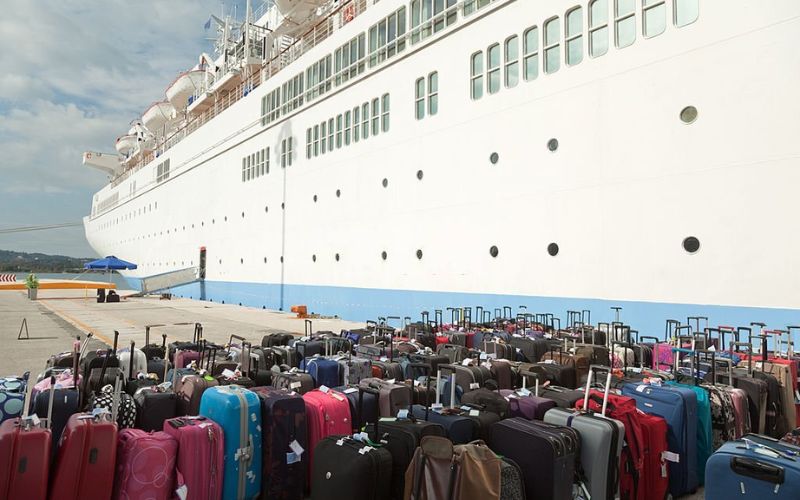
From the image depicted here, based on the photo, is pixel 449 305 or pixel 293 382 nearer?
pixel 293 382

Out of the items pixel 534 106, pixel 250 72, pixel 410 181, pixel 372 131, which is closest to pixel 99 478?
pixel 534 106

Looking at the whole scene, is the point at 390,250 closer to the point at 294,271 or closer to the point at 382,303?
the point at 382,303

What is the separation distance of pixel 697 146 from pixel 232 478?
995cm

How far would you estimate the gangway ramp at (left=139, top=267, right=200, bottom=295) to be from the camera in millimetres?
33875

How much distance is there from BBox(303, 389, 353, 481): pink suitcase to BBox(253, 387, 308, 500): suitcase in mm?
80

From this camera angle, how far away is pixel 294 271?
2308 cm

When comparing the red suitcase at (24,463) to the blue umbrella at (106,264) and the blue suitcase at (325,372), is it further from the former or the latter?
the blue umbrella at (106,264)

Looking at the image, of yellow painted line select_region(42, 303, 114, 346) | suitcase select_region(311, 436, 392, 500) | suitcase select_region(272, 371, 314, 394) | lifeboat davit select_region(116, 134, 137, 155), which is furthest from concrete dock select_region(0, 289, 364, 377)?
lifeboat davit select_region(116, 134, 137, 155)

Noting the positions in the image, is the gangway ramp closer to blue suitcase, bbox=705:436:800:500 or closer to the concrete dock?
the concrete dock

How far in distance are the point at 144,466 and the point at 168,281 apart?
34772mm

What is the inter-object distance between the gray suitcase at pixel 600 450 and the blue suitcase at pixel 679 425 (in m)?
0.75

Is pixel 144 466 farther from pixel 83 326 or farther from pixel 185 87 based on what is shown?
pixel 185 87

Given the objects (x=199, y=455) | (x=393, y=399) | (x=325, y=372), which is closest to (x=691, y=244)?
(x=325, y=372)

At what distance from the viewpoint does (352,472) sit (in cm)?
317
